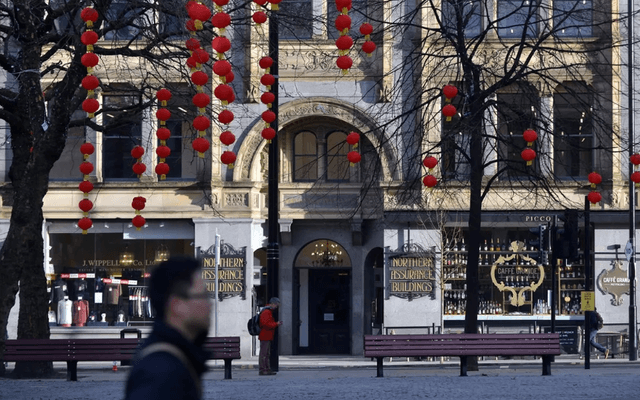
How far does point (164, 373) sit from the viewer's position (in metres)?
4.22

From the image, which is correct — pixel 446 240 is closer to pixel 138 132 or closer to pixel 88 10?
pixel 138 132

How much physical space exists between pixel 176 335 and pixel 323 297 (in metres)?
29.4

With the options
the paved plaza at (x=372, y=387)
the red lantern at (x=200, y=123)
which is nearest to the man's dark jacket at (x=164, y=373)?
the red lantern at (x=200, y=123)

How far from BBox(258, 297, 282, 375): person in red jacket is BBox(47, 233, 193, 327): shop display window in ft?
36.1

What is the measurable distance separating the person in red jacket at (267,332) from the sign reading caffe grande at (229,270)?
33.0ft

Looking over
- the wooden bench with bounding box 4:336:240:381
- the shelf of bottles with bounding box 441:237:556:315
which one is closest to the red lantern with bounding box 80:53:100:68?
the wooden bench with bounding box 4:336:240:381

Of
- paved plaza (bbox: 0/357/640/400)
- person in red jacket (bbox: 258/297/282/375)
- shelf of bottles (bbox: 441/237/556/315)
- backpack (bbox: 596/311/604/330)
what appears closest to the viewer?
paved plaza (bbox: 0/357/640/400)

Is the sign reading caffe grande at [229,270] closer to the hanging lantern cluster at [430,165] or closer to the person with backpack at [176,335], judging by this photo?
the hanging lantern cluster at [430,165]

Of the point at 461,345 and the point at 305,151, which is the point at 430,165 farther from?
the point at 305,151

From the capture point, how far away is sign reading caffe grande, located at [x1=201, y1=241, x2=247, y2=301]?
31.8 m

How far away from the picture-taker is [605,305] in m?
31.5

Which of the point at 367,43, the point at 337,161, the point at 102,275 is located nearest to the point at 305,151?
the point at 337,161

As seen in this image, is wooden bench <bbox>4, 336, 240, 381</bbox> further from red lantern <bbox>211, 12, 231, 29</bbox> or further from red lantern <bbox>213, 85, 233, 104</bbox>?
red lantern <bbox>211, 12, 231, 29</bbox>

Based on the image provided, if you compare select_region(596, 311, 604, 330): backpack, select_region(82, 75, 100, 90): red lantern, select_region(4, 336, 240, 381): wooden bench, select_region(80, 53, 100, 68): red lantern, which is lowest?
select_region(596, 311, 604, 330): backpack
